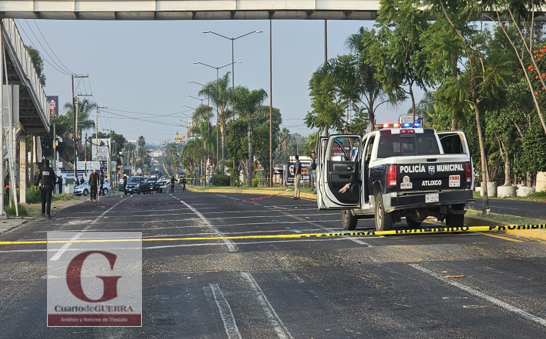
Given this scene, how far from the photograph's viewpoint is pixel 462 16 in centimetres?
1861

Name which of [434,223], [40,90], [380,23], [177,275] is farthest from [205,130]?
[177,275]

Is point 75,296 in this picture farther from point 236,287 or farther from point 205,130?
point 205,130

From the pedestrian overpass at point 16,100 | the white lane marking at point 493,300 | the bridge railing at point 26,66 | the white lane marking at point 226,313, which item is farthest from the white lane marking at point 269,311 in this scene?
the bridge railing at point 26,66

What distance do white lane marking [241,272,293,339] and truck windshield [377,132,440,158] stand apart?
6176mm

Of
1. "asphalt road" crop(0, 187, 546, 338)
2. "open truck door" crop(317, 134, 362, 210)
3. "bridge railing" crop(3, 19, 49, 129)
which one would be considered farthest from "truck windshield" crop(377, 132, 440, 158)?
"bridge railing" crop(3, 19, 49, 129)

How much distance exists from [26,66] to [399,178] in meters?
19.7

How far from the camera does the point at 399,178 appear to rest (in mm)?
13641

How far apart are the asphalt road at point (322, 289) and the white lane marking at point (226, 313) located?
1 centimetres

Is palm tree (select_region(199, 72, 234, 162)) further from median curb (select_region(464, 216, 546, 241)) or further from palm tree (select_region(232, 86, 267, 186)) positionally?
median curb (select_region(464, 216, 546, 241))

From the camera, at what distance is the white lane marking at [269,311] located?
630cm

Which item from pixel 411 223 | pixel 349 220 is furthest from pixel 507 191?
pixel 349 220

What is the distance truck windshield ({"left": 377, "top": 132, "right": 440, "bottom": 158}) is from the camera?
14.6 metres

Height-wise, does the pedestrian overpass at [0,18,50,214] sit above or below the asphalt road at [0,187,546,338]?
above

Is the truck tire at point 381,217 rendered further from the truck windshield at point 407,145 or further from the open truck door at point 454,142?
the open truck door at point 454,142
